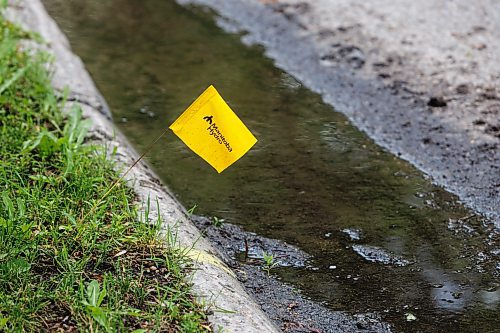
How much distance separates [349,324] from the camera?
3021 mm

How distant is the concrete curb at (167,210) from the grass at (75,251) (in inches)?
2.9

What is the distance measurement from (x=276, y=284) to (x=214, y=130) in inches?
31.5

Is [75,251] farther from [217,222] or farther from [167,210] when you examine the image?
[217,222]

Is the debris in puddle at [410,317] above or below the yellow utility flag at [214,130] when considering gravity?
below

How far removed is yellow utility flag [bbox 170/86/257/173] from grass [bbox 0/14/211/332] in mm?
394

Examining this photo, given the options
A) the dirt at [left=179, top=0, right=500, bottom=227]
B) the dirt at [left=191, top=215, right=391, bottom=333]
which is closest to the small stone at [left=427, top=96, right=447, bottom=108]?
the dirt at [left=179, top=0, right=500, bottom=227]

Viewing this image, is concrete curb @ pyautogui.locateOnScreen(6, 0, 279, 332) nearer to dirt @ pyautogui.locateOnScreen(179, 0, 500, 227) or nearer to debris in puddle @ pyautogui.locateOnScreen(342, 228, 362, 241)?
debris in puddle @ pyautogui.locateOnScreen(342, 228, 362, 241)

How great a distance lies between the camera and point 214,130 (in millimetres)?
2885

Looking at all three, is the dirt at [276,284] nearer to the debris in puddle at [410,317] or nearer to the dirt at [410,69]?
the debris in puddle at [410,317]

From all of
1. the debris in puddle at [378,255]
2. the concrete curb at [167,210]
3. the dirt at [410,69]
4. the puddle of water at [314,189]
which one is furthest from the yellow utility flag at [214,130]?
the dirt at [410,69]

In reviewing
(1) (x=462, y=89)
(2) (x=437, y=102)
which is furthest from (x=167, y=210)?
(1) (x=462, y=89)

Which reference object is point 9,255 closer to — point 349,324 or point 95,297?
point 95,297

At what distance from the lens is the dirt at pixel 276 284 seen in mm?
3006

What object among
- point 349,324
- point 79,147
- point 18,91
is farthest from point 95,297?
point 18,91
